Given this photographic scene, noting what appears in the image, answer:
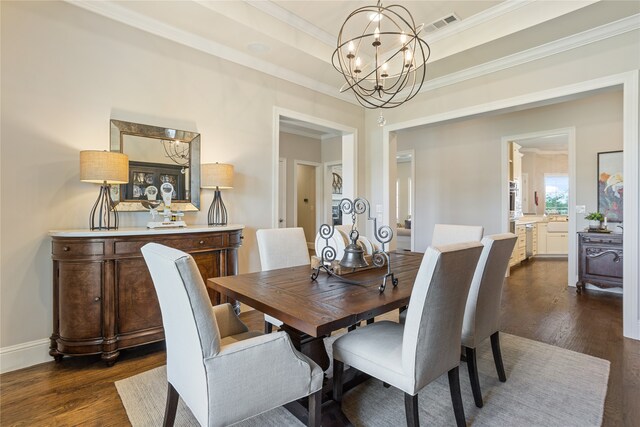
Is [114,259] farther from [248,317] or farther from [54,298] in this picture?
[248,317]

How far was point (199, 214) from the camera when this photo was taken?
3.18 metres

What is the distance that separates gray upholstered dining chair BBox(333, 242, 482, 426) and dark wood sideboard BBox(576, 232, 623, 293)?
3956 mm

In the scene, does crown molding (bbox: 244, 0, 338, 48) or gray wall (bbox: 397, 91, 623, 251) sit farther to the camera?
gray wall (bbox: 397, 91, 623, 251)

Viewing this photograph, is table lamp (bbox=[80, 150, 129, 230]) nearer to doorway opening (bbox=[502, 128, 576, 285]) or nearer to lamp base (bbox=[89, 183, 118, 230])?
lamp base (bbox=[89, 183, 118, 230])

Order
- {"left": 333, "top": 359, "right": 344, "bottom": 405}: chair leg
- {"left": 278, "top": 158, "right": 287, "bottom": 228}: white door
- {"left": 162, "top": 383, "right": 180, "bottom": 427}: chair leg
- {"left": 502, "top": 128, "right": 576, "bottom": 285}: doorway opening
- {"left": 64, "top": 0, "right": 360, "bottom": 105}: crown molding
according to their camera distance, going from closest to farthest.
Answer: {"left": 162, "top": 383, "right": 180, "bottom": 427}: chair leg
{"left": 333, "top": 359, "right": 344, "bottom": 405}: chair leg
{"left": 64, "top": 0, "right": 360, "bottom": 105}: crown molding
{"left": 502, "top": 128, "right": 576, "bottom": 285}: doorway opening
{"left": 278, "top": 158, "right": 287, "bottom": 228}: white door

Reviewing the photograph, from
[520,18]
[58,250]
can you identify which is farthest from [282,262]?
[520,18]

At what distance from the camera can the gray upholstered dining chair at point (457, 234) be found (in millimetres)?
2688

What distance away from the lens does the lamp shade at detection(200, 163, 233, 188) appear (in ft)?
10.1

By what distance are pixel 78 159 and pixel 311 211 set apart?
5.86m

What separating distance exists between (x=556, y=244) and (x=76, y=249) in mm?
8615

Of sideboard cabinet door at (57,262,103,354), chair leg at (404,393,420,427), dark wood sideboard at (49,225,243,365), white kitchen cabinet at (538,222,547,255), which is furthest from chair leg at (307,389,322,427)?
white kitchen cabinet at (538,222,547,255)

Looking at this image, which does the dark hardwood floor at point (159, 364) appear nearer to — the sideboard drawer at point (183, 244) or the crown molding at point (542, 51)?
the sideboard drawer at point (183, 244)

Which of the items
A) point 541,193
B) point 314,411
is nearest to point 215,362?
point 314,411

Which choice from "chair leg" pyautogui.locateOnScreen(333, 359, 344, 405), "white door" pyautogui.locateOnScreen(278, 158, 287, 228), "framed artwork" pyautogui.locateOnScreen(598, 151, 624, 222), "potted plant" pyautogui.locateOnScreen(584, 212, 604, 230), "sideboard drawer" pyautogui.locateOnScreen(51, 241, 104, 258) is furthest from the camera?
"white door" pyautogui.locateOnScreen(278, 158, 287, 228)
